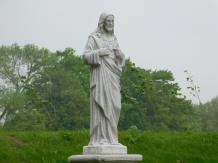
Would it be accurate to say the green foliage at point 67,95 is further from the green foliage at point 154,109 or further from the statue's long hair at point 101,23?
the statue's long hair at point 101,23

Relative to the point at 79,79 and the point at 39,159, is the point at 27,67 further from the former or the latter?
the point at 39,159

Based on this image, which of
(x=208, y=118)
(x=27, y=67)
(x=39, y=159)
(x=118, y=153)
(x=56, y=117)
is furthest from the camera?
(x=208, y=118)

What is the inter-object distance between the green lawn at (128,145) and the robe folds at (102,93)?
23.3 feet

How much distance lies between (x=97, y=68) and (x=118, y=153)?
184cm

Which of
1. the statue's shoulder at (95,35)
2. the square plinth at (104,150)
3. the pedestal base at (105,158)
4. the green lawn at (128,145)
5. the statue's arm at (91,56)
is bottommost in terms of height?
the pedestal base at (105,158)

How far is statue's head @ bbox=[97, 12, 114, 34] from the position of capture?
1216 centimetres

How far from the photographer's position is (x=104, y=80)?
469 inches

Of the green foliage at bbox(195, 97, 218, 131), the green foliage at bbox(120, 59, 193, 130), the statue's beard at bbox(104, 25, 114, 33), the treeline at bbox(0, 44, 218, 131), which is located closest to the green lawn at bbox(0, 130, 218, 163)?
the statue's beard at bbox(104, 25, 114, 33)

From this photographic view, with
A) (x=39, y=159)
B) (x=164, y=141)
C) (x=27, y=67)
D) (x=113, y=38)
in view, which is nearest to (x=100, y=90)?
(x=113, y=38)

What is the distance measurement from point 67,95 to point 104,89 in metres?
45.2

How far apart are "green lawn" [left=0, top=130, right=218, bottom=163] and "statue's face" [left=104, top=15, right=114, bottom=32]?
738 cm

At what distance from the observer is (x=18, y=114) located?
2009 inches

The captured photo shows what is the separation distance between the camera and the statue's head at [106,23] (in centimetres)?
1216

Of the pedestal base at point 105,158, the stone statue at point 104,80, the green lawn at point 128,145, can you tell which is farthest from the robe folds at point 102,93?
the green lawn at point 128,145
